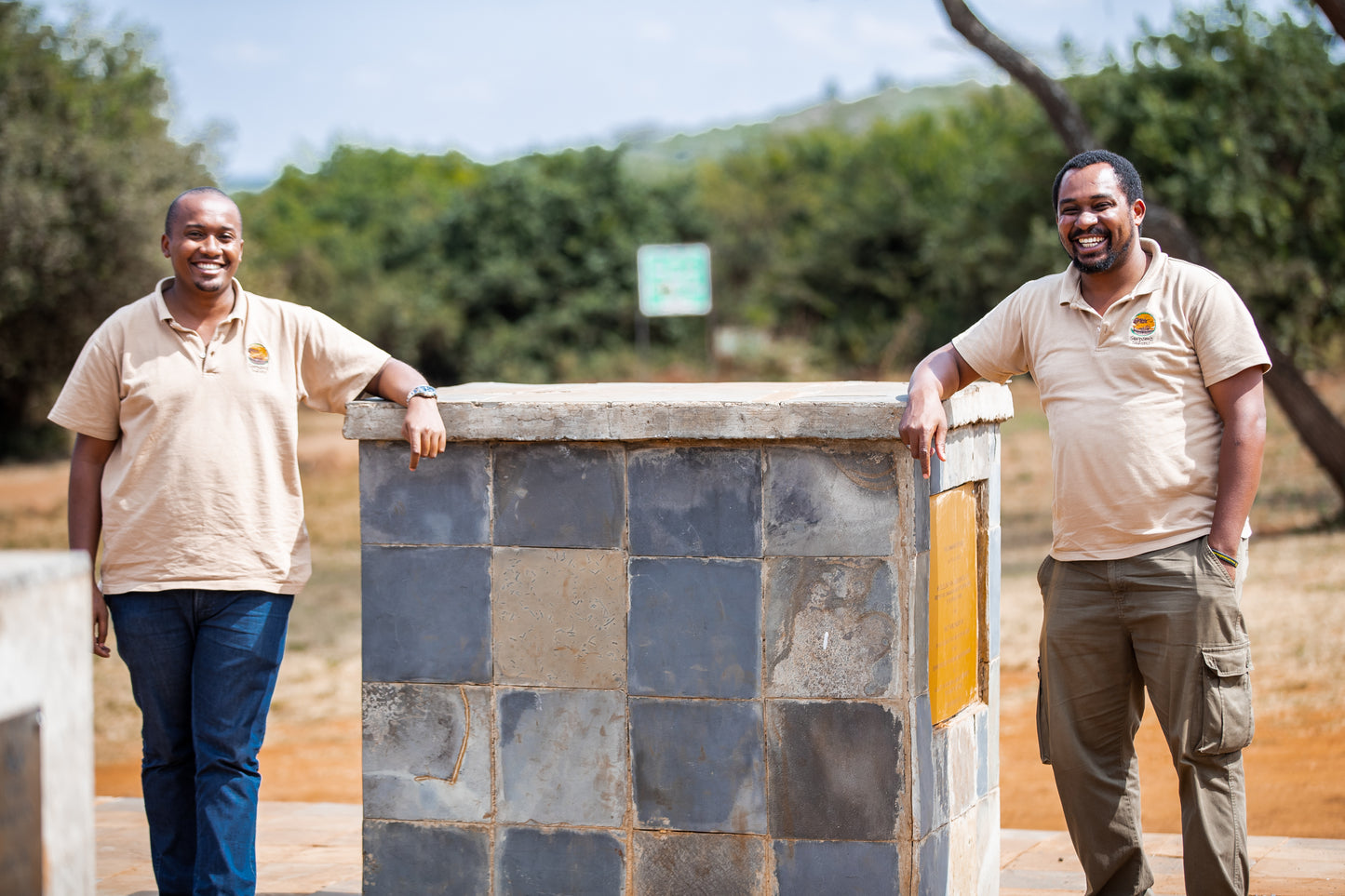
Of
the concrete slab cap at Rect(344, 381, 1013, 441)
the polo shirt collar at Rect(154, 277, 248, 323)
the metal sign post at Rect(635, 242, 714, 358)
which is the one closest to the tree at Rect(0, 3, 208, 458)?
the metal sign post at Rect(635, 242, 714, 358)

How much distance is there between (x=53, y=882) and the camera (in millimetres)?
2088

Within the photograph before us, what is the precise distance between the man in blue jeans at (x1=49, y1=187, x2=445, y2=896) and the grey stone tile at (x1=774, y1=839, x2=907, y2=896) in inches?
50.8

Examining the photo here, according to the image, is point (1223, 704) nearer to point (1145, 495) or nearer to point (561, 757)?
point (1145, 495)

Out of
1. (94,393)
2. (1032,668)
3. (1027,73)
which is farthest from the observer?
(1027,73)

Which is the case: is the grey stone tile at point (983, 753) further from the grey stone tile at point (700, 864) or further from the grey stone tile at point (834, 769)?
the grey stone tile at point (700, 864)

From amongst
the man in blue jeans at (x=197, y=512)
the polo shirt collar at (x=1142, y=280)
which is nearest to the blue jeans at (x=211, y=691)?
the man in blue jeans at (x=197, y=512)

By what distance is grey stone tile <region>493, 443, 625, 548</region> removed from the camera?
3373 mm

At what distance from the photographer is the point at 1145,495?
331 centimetres

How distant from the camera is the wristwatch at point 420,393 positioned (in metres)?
3.42

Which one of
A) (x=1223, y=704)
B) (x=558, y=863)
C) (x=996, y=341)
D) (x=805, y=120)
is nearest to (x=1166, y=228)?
(x=996, y=341)

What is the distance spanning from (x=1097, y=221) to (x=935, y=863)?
1.59 m

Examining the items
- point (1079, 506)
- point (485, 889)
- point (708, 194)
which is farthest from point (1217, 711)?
point (708, 194)

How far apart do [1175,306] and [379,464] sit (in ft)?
6.51

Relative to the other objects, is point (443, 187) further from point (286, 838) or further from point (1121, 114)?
point (286, 838)
